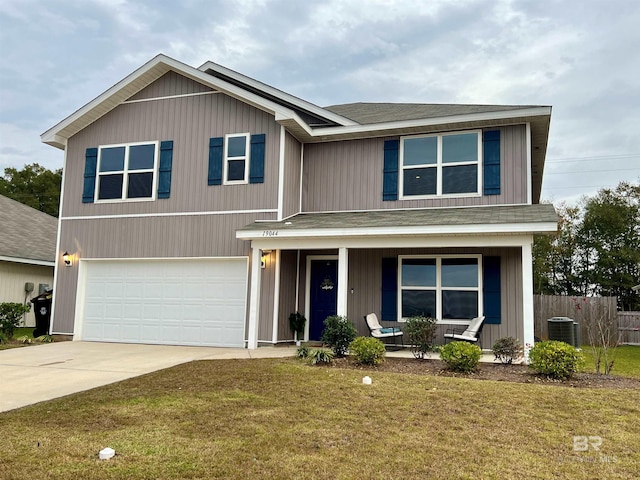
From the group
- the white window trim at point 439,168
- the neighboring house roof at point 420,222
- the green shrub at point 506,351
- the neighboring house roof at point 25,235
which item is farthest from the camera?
the neighboring house roof at point 25,235

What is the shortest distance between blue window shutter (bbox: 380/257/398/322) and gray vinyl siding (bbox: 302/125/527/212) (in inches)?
53.5

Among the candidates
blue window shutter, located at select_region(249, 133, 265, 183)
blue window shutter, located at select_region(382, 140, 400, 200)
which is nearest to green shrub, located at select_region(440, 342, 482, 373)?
blue window shutter, located at select_region(382, 140, 400, 200)

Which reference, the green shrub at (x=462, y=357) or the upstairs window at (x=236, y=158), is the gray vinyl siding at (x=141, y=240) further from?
the green shrub at (x=462, y=357)

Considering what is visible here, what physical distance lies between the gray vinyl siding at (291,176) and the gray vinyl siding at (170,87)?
2.46 m

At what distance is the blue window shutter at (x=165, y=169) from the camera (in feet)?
41.4

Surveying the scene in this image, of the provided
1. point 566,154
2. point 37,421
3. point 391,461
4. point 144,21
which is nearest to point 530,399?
point 391,461

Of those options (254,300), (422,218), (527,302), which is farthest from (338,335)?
(527,302)

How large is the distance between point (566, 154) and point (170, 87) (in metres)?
32.5

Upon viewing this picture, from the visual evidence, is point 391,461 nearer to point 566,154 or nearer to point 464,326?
point 464,326

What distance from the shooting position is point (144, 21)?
52.4 ft

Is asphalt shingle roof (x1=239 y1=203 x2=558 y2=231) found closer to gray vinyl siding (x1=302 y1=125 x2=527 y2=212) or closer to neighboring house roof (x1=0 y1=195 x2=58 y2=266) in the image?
gray vinyl siding (x1=302 y1=125 x2=527 y2=212)

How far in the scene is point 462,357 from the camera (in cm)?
805

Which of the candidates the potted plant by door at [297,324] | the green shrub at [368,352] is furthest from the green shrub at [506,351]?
the potted plant by door at [297,324]

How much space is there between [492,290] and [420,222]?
2428 millimetres
